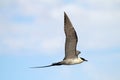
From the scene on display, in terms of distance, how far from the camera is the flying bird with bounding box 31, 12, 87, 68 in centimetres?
3017

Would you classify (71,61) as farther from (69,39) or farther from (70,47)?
(69,39)

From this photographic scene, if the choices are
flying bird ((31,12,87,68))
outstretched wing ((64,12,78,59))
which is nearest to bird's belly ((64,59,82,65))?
flying bird ((31,12,87,68))

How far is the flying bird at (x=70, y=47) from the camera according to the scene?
1188 inches

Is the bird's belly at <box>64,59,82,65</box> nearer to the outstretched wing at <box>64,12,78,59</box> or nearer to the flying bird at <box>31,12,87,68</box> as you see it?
the flying bird at <box>31,12,87,68</box>

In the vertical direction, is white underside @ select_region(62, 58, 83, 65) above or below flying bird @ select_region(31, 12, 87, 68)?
below

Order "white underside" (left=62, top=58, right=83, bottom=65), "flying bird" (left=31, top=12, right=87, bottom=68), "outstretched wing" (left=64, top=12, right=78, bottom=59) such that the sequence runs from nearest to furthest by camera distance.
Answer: "outstretched wing" (left=64, top=12, right=78, bottom=59) → "flying bird" (left=31, top=12, right=87, bottom=68) → "white underside" (left=62, top=58, right=83, bottom=65)

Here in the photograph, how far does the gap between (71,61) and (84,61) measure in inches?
52.3

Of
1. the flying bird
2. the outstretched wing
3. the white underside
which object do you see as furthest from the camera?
the white underside

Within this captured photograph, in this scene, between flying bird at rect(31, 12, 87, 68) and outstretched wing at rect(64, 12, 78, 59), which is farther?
flying bird at rect(31, 12, 87, 68)

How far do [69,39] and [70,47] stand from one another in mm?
1303

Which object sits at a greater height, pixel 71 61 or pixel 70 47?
pixel 70 47

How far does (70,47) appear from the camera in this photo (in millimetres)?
32719

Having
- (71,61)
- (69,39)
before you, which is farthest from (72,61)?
(69,39)

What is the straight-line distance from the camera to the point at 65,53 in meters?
33.2
